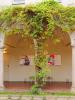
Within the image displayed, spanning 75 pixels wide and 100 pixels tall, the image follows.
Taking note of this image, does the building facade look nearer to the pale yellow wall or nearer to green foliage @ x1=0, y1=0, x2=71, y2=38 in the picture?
the pale yellow wall

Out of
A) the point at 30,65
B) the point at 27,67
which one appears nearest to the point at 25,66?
the point at 27,67

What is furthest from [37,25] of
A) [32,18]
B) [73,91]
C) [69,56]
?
[69,56]

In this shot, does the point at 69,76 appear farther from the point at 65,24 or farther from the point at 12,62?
the point at 65,24

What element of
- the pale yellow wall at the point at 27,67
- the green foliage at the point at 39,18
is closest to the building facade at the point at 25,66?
the pale yellow wall at the point at 27,67

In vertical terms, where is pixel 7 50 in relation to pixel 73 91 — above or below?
above

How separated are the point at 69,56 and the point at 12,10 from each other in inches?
282

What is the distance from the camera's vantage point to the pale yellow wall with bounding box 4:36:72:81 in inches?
1004

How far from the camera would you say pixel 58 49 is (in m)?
25.8

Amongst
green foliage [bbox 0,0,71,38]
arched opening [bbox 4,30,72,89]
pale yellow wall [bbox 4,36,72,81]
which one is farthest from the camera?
pale yellow wall [bbox 4,36,72,81]

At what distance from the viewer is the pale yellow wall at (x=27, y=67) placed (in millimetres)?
25500

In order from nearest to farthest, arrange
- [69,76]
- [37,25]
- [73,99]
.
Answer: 1. [73,99]
2. [37,25]
3. [69,76]

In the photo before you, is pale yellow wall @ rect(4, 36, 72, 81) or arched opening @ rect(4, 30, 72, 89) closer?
arched opening @ rect(4, 30, 72, 89)

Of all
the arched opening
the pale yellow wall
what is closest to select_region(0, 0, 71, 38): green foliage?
Answer: the arched opening

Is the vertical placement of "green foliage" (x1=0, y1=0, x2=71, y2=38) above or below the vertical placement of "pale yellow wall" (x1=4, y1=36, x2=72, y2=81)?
above
